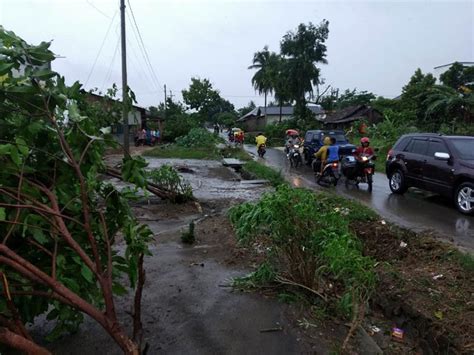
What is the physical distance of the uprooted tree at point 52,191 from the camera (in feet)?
7.54

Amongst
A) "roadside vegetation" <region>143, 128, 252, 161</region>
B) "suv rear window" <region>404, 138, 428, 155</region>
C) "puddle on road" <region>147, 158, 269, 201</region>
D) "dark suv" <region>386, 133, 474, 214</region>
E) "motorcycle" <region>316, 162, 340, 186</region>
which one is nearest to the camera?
"dark suv" <region>386, 133, 474, 214</region>

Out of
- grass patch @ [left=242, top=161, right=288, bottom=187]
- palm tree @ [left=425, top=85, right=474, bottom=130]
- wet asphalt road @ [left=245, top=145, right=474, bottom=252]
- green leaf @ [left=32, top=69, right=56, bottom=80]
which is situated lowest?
wet asphalt road @ [left=245, top=145, right=474, bottom=252]

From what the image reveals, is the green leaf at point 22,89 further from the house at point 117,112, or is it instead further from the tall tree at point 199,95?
the tall tree at point 199,95

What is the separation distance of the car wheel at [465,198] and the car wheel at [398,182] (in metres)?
2.15

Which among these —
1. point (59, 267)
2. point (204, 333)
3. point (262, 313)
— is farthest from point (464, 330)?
point (59, 267)

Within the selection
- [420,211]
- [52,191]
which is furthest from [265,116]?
[52,191]

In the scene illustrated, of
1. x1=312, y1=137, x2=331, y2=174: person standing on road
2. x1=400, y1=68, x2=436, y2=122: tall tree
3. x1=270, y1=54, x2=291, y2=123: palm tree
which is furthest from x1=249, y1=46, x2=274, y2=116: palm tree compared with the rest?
x1=312, y1=137, x2=331, y2=174: person standing on road

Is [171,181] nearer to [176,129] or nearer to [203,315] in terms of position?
[203,315]

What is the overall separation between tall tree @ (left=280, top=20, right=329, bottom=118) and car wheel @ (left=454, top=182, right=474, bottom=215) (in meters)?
41.0

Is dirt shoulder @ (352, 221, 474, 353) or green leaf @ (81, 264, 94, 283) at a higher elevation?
green leaf @ (81, 264, 94, 283)

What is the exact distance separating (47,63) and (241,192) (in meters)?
9.49

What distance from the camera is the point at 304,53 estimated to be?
48.0 m

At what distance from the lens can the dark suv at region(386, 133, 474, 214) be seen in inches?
343

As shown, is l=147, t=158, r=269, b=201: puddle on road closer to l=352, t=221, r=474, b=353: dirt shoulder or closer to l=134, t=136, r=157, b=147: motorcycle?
l=352, t=221, r=474, b=353: dirt shoulder
